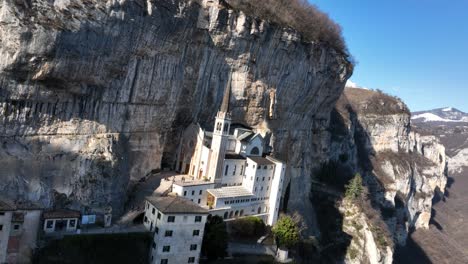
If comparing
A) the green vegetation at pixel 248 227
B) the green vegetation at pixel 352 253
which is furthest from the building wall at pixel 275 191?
the green vegetation at pixel 352 253

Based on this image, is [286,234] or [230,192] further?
[230,192]

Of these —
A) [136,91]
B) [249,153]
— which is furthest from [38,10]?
[249,153]

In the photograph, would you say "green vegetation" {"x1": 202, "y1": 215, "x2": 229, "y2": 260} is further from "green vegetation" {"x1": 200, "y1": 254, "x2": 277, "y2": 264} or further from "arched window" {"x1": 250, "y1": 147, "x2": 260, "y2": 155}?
"arched window" {"x1": 250, "y1": 147, "x2": 260, "y2": 155}

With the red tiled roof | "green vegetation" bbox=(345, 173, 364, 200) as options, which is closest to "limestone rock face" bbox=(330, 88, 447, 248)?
"green vegetation" bbox=(345, 173, 364, 200)

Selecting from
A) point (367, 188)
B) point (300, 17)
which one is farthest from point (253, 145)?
point (367, 188)

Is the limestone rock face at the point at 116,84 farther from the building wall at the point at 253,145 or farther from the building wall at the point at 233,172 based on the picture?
the building wall at the point at 233,172

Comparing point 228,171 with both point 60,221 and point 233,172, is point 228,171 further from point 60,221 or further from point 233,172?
point 60,221

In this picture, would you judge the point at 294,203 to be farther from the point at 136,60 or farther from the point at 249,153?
the point at 136,60
